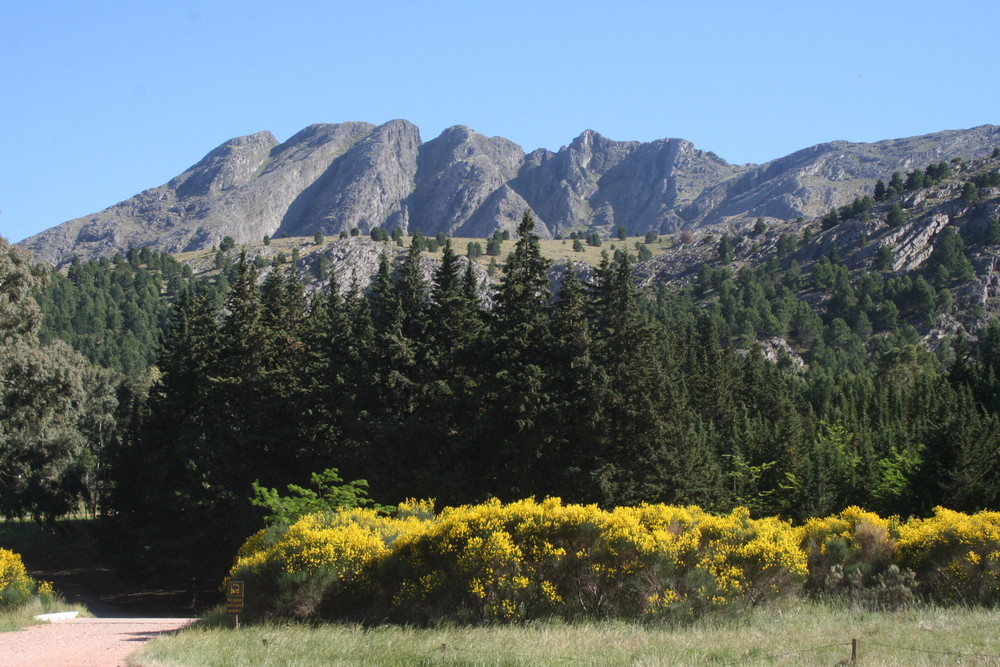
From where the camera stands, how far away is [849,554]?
1906 centimetres

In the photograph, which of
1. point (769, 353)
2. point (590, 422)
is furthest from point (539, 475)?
point (769, 353)

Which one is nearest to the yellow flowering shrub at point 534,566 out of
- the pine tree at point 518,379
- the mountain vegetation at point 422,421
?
the mountain vegetation at point 422,421

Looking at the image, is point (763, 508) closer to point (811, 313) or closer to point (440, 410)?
point (440, 410)

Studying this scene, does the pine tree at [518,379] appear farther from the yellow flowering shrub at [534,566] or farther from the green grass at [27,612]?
the green grass at [27,612]

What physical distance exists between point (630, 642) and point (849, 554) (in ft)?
23.1

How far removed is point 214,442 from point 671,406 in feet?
60.9

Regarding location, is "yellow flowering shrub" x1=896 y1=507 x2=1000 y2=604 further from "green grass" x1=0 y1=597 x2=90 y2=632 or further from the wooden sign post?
"green grass" x1=0 y1=597 x2=90 y2=632

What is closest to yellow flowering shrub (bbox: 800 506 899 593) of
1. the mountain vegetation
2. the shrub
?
the mountain vegetation

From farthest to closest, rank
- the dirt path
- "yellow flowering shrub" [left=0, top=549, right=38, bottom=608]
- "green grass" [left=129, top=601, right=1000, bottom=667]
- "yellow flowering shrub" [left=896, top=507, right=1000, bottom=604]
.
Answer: "yellow flowering shrub" [left=0, top=549, right=38, bottom=608], "yellow flowering shrub" [left=896, top=507, right=1000, bottom=604], the dirt path, "green grass" [left=129, top=601, right=1000, bottom=667]

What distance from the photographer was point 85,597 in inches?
1598

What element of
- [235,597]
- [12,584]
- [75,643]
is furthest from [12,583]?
[235,597]

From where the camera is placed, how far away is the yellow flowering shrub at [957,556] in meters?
17.3

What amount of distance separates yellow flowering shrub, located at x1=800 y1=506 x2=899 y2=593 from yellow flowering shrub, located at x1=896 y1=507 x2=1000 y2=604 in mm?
426

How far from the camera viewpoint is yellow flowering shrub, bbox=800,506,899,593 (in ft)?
61.7
